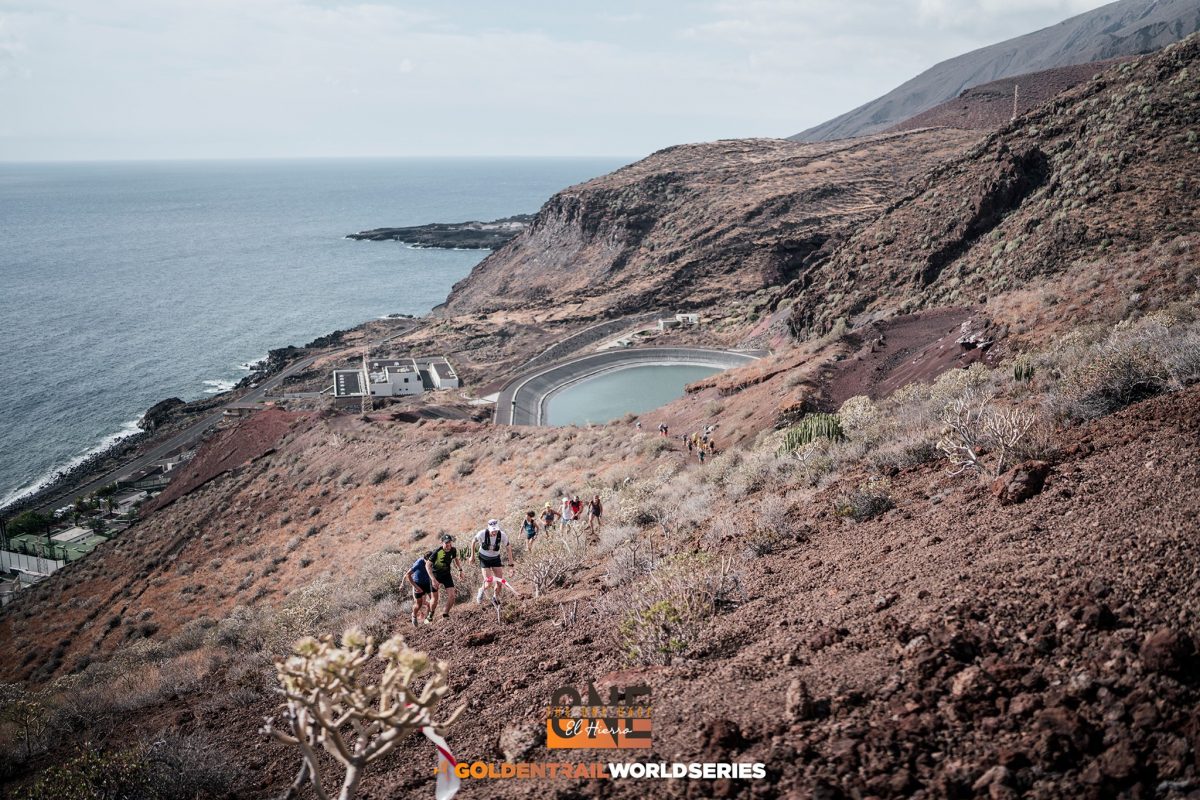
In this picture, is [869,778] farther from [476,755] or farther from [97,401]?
[97,401]

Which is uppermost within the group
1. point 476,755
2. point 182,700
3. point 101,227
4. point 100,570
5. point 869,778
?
point 101,227

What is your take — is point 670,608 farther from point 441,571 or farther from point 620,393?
point 620,393

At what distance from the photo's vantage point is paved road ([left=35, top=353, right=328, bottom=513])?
38.9 m

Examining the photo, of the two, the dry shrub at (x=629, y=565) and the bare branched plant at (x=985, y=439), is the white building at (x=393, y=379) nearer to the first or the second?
the dry shrub at (x=629, y=565)

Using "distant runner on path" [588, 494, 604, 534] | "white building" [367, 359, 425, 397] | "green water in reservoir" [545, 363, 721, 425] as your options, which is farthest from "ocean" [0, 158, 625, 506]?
"distant runner on path" [588, 494, 604, 534]

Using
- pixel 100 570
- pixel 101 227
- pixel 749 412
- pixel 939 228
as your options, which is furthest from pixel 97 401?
pixel 101 227

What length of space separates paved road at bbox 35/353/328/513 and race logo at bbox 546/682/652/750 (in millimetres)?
42776

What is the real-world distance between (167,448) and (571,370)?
85.2ft

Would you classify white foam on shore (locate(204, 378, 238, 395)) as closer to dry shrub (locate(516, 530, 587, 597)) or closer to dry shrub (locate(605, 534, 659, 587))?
dry shrub (locate(516, 530, 587, 597))

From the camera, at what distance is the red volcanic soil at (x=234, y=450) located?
2930 centimetres

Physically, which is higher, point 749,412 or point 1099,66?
point 1099,66

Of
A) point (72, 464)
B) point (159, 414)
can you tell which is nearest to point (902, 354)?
point (72, 464)

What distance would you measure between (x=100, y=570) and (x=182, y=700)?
18.4 meters

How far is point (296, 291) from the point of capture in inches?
3671
